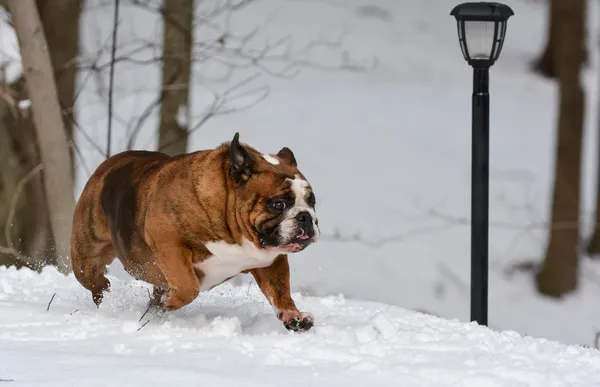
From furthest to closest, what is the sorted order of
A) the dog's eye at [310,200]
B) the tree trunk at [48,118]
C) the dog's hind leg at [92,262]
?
1. the tree trunk at [48,118]
2. the dog's hind leg at [92,262]
3. the dog's eye at [310,200]

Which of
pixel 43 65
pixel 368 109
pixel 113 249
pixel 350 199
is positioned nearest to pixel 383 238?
pixel 350 199

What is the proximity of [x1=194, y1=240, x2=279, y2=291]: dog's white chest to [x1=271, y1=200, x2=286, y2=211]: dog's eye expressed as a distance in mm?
254

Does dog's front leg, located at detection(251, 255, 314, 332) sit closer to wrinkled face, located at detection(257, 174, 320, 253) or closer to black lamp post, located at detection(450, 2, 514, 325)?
wrinkled face, located at detection(257, 174, 320, 253)

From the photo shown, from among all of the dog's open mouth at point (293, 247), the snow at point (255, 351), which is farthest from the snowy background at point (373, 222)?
the dog's open mouth at point (293, 247)

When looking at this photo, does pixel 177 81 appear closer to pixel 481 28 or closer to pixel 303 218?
pixel 481 28

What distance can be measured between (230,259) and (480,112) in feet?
8.49

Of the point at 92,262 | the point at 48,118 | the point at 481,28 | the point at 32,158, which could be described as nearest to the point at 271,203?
the point at 92,262

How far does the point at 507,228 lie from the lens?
57.1 ft

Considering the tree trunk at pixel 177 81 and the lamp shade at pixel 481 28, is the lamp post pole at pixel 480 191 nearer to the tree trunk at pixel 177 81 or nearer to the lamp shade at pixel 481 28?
the lamp shade at pixel 481 28

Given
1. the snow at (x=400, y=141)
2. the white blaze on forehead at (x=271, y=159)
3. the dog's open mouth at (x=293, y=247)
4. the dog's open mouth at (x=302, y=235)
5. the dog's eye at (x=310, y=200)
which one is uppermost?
the white blaze on forehead at (x=271, y=159)


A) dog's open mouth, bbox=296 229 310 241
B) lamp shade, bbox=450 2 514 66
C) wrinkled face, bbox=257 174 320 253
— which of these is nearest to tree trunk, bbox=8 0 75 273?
lamp shade, bbox=450 2 514 66

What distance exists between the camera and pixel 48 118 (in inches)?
386

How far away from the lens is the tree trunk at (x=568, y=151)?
1423cm

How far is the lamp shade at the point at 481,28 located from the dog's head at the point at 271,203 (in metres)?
2.46
